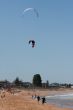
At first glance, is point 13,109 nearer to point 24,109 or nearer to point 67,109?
point 24,109

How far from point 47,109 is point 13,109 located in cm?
699


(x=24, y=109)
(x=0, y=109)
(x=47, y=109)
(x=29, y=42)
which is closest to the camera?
(x=29, y=42)

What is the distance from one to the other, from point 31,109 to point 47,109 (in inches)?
134

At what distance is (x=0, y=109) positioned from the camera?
4934 cm

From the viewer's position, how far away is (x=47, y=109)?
57.2m

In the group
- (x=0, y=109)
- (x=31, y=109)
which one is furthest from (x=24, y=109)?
(x=0, y=109)

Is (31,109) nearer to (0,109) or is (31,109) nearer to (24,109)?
(24,109)

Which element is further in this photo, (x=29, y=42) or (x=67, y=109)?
(x=67, y=109)

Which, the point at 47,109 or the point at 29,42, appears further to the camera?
the point at 47,109

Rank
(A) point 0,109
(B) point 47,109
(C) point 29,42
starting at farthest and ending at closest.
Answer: (B) point 47,109 < (A) point 0,109 < (C) point 29,42

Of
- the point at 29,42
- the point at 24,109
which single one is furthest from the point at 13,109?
the point at 29,42

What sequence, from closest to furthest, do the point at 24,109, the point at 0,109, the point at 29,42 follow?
the point at 29,42 → the point at 0,109 → the point at 24,109

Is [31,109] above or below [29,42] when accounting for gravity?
below

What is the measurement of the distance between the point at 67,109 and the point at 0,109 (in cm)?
1206
